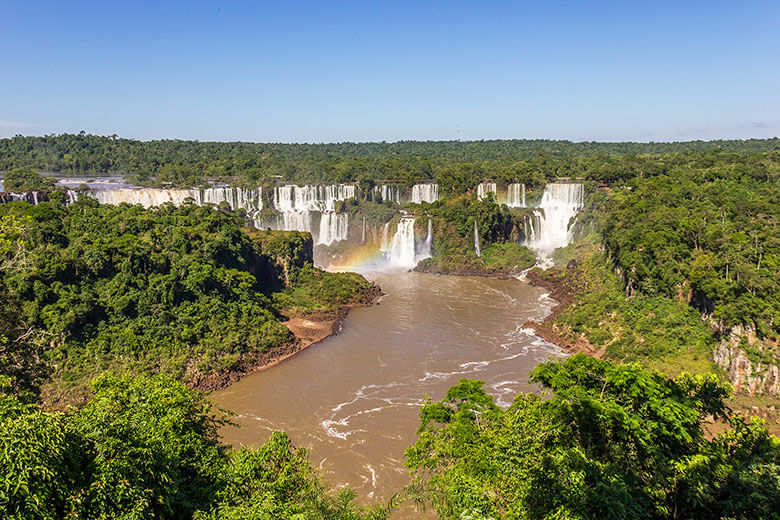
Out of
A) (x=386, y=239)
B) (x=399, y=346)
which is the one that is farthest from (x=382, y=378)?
(x=386, y=239)

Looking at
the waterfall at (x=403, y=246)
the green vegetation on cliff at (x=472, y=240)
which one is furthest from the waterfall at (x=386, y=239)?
the green vegetation on cliff at (x=472, y=240)

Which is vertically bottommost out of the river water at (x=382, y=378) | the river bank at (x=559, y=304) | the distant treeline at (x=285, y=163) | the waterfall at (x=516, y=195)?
the river water at (x=382, y=378)

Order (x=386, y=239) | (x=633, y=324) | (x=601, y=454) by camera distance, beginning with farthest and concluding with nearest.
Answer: (x=386, y=239) < (x=633, y=324) < (x=601, y=454)

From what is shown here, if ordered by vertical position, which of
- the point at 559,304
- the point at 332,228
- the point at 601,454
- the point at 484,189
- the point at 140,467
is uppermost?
the point at 484,189

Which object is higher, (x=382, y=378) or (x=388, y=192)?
(x=388, y=192)

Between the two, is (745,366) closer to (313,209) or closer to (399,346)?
(399,346)

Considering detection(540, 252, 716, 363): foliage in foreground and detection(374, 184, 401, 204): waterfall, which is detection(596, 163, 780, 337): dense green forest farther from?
detection(374, 184, 401, 204): waterfall

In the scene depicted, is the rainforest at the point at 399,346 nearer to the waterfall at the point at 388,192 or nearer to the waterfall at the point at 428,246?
the waterfall at the point at 428,246
